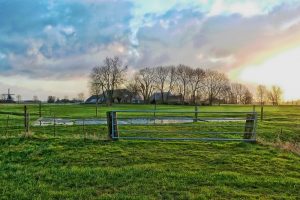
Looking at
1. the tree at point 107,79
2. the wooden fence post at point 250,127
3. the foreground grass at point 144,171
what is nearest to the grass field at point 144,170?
the foreground grass at point 144,171

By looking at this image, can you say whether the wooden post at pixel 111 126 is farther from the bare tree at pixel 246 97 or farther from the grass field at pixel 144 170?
the bare tree at pixel 246 97

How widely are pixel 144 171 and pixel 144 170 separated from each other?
7 cm

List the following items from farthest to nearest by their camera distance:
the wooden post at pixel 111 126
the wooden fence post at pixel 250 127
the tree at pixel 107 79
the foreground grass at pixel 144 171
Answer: the tree at pixel 107 79, the wooden fence post at pixel 250 127, the wooden post at pixel 111 126, the foreground grass at pixel 144 171

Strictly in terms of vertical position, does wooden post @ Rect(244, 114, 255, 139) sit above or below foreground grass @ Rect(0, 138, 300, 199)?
above

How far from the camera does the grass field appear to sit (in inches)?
229

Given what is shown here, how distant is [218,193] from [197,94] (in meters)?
97.0

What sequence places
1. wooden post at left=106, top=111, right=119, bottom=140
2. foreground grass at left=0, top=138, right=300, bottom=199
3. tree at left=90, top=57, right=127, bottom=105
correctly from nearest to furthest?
foreground grass at left=0, top=138, right=300, bottom=199
wooden post at left=106, top=111, right=119, bottom=140
tree at left=90, top=57, right=127, bottom=105

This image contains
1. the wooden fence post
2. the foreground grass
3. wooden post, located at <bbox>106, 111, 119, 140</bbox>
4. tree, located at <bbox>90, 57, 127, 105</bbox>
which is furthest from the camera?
tree, located at <bbox>90, 57, 127, 105</bbox>

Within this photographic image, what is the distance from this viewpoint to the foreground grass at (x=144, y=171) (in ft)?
19.0

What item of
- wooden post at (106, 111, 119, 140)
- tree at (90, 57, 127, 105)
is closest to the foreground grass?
wooden post at (106, 111, 119, 140)

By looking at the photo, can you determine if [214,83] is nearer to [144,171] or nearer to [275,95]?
[275,95]

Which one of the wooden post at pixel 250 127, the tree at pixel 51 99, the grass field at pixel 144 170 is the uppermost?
the tree at pixel 51 99

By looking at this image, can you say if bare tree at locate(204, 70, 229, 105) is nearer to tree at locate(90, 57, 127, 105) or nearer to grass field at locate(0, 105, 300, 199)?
tree at locate(90, 57, 127, 105)

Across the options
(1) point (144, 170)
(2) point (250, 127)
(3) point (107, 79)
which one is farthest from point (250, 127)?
(3) point (107, 79)
